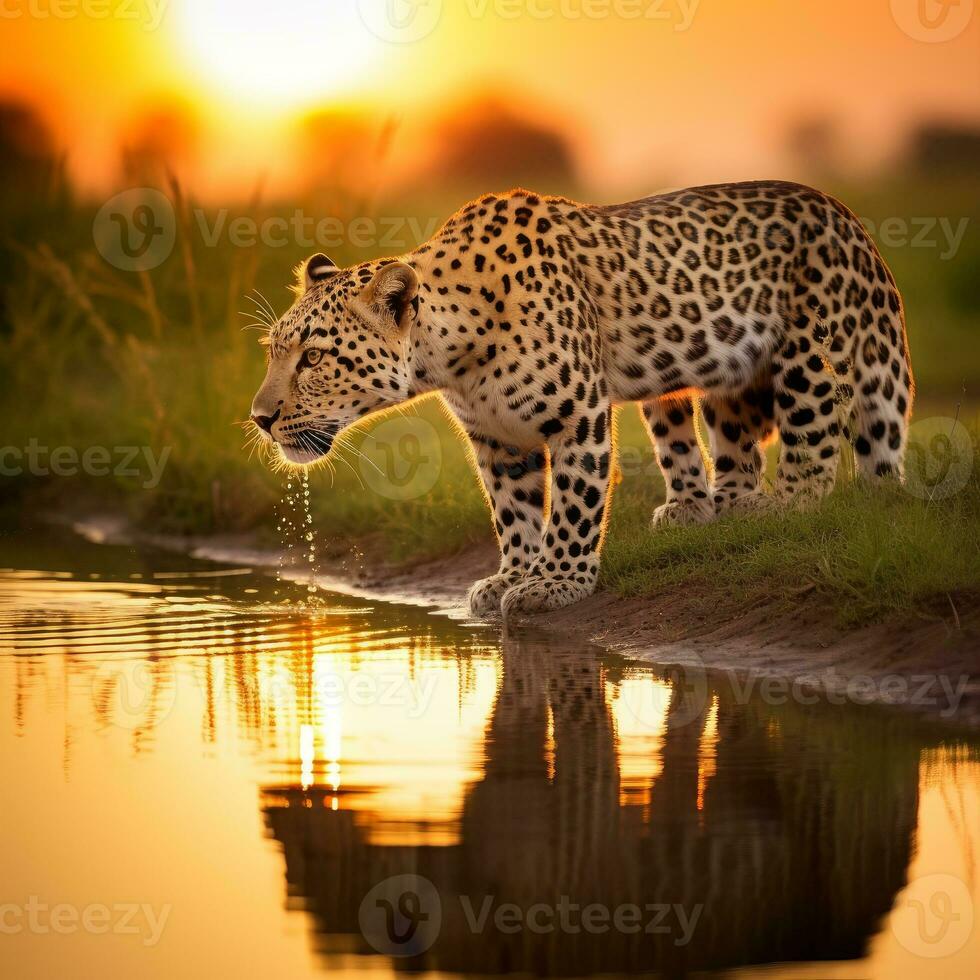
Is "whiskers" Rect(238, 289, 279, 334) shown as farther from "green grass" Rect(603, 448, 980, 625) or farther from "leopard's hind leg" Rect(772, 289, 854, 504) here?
"leopard's hind leg" Rect(772, 289, 854, 504)

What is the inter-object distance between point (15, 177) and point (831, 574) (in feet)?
49.0

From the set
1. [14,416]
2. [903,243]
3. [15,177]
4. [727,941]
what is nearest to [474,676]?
[727,941]

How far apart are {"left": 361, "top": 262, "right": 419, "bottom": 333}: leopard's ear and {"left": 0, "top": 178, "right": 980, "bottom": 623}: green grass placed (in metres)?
1.57

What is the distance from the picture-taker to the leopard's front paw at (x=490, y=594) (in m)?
9.23

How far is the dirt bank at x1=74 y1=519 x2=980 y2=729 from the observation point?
267 inches

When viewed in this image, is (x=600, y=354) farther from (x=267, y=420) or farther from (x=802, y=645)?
(x=802, y=645)

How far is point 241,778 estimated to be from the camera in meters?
5.69

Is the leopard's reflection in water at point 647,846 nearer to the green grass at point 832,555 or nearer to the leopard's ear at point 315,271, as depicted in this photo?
the green grass at point 832,555

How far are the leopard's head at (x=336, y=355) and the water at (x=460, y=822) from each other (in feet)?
4.11

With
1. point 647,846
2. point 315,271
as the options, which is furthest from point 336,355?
point 647,846

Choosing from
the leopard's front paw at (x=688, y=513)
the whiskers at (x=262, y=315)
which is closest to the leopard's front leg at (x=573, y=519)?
the leopard's front paw at (x=688, y=513)

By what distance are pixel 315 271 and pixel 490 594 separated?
1.73 m

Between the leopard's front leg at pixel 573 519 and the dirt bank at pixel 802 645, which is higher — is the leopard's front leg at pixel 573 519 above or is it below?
above

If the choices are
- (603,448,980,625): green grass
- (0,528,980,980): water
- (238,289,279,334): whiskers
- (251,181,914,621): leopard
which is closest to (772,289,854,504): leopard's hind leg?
(251,181,914,621): leopard
